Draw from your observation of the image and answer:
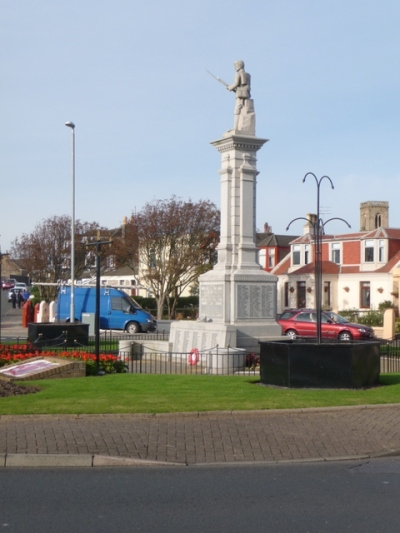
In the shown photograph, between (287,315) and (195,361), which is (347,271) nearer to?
(287,315)

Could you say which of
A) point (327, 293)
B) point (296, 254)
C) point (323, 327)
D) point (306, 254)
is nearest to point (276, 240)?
point (296, 254)

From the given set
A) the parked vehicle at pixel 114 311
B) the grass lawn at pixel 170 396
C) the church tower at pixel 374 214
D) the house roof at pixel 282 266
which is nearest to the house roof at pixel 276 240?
the house roof at pixel 282 266

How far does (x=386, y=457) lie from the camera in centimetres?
1036

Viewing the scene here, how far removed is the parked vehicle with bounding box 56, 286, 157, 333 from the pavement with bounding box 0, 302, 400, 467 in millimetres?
29363

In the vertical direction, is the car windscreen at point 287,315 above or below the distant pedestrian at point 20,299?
below

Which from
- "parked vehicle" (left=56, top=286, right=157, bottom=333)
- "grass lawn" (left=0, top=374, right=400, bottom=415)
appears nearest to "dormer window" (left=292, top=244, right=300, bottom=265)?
"parked vehicle" (left=56, top=286, right=157, bottom=333)

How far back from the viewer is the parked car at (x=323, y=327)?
3525cm

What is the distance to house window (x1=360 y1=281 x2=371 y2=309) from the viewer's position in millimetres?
56875

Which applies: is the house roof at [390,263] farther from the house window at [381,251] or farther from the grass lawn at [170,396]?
the grass lawn at [170,396]

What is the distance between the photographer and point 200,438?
35.9 feet

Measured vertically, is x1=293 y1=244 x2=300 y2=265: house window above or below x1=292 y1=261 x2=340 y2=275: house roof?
above

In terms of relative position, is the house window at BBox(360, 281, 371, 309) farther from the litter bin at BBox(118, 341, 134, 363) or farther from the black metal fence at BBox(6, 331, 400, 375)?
the litter bin at BBox(118, 341, 134, 363)

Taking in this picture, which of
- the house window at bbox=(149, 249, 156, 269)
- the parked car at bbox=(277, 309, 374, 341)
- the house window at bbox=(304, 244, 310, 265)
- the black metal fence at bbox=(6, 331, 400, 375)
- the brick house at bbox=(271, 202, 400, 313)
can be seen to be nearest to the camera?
the black metal fence at bbox=(6, 331, 400, 375)

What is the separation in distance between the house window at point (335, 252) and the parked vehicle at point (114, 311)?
896 inches
